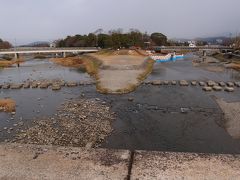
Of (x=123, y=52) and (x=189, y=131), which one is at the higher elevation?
(x=123, y=52)

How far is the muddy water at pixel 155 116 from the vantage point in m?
12.1

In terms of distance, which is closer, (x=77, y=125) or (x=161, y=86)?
(x=77, y=125)

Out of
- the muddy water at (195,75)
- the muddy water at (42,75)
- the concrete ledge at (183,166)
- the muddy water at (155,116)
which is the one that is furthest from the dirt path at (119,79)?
the concrete ledge at (183,166)

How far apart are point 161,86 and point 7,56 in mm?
54700

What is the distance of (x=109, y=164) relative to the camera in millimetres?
8258

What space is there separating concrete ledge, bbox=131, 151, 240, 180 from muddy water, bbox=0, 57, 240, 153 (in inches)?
115

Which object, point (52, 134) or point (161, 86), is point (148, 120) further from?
point (161, 86)

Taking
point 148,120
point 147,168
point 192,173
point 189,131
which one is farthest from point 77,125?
point 192,173

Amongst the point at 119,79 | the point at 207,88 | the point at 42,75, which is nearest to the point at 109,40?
the point at 42,75

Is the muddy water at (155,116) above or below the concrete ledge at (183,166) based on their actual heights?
below

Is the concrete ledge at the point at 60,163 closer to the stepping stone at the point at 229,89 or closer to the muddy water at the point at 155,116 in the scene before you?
the muddy water at the point at 155,116

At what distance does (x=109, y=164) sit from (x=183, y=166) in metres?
2.30

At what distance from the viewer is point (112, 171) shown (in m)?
7.91

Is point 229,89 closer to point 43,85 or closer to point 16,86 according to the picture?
point 43,85
